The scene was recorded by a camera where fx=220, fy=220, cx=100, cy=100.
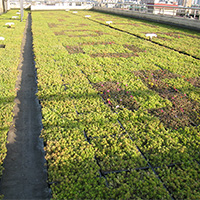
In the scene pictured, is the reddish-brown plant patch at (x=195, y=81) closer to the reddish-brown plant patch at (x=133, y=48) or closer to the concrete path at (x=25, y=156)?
the reddish-brown plant patch at (x=133, y=48)

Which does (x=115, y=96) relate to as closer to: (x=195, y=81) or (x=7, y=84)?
(x=195, y=81)

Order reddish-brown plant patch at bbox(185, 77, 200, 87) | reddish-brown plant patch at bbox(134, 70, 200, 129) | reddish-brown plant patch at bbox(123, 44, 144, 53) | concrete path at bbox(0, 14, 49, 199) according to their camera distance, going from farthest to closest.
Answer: reddish-brown plant patch at bbox(123, 44, 144, 53)
reddish-brown plant patch at bbox(185, 77, 200, 87)
reddish-brown plant patch at bbox(134, 70, 200, 129)
concrete path at bbox(0, 14, 49, 199)

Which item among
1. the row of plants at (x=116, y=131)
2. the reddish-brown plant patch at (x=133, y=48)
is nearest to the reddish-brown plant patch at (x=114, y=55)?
the reddish-brown plant patch at (x=133, y=48)

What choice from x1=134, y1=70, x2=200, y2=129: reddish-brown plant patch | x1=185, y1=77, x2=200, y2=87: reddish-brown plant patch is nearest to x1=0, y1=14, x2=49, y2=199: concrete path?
x1=134, y1=70, x2=200, y2=129: reddish-brown plant patch

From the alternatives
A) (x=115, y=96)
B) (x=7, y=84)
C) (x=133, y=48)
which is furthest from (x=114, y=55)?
(x=7, y=84)

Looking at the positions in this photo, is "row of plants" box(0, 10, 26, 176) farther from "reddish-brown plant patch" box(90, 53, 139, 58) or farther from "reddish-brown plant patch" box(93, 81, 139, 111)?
"reddish-brown plant patch" box(90, 53, 139, 58)

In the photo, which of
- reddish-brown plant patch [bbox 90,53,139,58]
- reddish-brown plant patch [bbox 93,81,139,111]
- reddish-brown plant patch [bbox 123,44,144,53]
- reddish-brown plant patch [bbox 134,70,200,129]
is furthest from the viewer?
reddish-brown plant patch [bbox 123,44,144,53]

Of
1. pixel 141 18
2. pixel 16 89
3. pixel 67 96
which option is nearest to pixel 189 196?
pixel 67 96

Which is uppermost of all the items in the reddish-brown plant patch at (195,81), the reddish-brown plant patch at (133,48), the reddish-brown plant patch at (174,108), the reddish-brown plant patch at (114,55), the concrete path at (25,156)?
the reddish-brown plant patch at (133,48)

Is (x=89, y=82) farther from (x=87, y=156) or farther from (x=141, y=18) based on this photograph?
(x=141, y=18)
